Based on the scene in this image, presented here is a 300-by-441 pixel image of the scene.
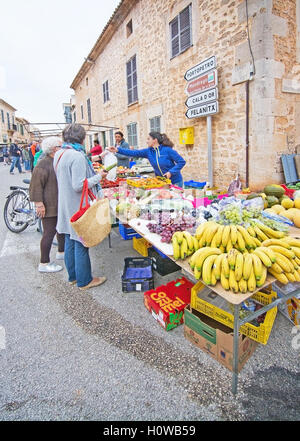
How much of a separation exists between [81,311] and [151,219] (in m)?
1.41

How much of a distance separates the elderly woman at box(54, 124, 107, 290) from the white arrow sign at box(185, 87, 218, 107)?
454cm

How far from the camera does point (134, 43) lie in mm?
10836

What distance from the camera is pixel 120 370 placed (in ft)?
7.12

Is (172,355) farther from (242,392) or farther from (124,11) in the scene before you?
(124,11)

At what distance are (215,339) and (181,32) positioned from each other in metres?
8.73

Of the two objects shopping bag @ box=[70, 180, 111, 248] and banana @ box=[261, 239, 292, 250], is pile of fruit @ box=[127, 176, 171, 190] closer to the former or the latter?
shopping bag @ box=[70, 180, 111, 248]

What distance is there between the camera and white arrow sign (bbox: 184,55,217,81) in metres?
6.38

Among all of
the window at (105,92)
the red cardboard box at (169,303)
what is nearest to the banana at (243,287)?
the red cardboard box at (169,303)

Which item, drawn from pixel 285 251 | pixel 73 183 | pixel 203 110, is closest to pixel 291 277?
pixel 285 251

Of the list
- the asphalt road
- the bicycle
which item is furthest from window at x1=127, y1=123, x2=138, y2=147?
the asphalt road

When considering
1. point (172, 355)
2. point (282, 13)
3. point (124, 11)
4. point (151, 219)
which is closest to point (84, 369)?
point (172, 355)
